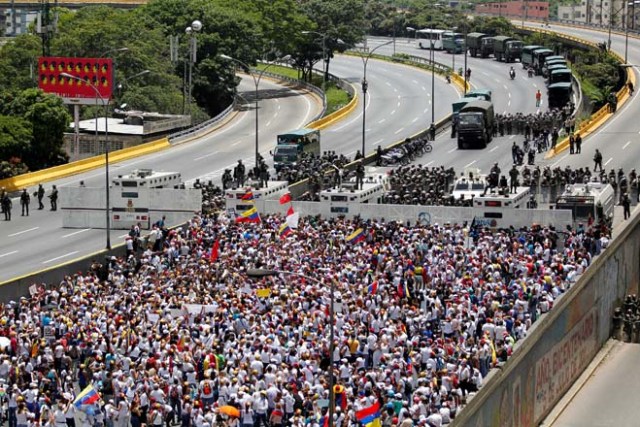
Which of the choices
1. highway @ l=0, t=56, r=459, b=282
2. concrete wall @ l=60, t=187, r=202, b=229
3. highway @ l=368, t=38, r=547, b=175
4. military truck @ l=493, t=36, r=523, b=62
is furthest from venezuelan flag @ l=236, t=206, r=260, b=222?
military truck @ l=493, t=36, r=523, b=62

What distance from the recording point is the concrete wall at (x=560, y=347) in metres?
42.9

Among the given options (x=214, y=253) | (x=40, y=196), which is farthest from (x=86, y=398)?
(x=40, y=196)

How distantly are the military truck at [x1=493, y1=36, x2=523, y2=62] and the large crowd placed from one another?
8322 centimetres

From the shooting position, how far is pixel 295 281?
2042 inches

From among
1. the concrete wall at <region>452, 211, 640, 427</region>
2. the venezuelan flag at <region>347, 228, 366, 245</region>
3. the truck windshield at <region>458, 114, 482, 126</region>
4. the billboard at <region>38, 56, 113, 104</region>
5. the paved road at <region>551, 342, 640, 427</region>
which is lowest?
the paved road at <region>551, 342, 640, 427</region>

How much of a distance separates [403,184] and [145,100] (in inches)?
1852

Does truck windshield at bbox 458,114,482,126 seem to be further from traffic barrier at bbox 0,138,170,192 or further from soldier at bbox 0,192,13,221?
soldier at bbox 0,192,13,221

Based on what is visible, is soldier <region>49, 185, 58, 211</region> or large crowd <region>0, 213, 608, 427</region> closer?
Answer: large crowd <region>0, 213, 608, 427</region>

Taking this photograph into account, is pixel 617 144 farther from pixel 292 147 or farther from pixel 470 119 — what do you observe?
pixel 292 147

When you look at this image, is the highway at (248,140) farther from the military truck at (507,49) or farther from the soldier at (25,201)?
the military truck at (507,49)

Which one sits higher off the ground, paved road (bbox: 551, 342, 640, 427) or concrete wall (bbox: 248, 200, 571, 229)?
concrete wall (bbox: 248, 200, 571, 229)

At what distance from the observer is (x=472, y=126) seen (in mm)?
91938

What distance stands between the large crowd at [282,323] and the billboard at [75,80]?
Answer: 39.5 metres

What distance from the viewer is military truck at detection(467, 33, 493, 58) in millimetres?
147125
